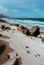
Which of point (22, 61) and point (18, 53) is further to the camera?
point (18, 53)

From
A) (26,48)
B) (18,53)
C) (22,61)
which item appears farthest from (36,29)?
(22,61)

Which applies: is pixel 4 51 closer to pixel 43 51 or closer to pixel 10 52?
pixel 10 52

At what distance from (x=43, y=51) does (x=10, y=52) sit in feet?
7.15

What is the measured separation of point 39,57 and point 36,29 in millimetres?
9570

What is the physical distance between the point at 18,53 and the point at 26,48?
135 centimetres

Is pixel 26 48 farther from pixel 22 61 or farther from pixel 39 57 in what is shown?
pixel 22 61

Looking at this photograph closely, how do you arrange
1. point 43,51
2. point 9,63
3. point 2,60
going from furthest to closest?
point 43,51 < point 2,60 < point 9,63

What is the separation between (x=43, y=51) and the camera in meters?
10.3

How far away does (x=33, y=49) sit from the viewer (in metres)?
10.6

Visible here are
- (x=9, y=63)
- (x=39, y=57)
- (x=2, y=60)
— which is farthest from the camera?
(x=39, y=57)

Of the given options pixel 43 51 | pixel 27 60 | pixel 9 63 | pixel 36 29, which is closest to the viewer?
pixel 9 63

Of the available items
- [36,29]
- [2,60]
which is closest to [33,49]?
[2,60]

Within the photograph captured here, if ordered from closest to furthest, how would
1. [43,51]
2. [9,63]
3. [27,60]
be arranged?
[9,63], [27,60], [43,51]

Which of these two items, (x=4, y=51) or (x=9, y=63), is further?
(x=4, y=51)
